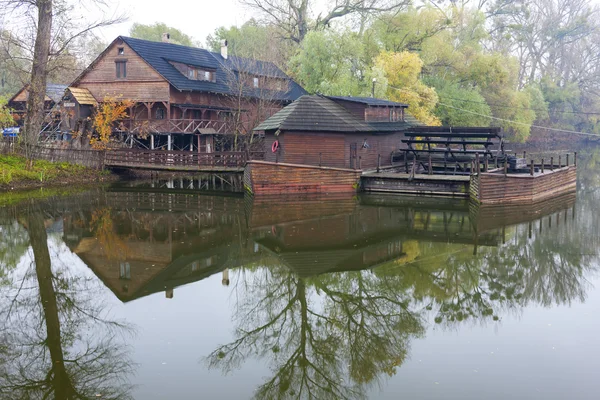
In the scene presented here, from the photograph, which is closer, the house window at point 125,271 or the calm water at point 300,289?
the calm water at point 300,289

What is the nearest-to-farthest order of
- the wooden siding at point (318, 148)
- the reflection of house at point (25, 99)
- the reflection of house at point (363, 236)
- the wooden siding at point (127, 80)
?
the reflection of house at point (363, 236)
the wooden siding at point (318, 148)
the wooden siding at point (127, 80)
the reflection of house at point (25, 99)

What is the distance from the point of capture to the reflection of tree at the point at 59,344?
8594mm

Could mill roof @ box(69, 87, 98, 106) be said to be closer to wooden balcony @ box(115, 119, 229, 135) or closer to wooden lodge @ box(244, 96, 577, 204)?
wooden balcony @ box(115, 119, 229, 135)

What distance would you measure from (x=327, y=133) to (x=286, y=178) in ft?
10.8

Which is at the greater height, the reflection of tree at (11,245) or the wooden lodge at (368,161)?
the wooden lodge at (368,161)

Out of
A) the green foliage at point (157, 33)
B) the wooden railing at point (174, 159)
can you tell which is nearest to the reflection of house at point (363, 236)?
the wooden railing at point (174, 159)

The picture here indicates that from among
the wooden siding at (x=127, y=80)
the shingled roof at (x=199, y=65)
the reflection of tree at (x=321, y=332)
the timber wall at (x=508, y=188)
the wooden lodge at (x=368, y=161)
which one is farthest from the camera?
the shingled roof at (x=199, y=65)

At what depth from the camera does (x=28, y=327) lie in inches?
424

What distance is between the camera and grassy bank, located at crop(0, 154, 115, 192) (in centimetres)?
2780

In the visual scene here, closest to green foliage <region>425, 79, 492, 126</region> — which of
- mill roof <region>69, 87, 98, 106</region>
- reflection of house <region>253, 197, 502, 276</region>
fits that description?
reflection of house <region>253, 197, 502, 276</region>

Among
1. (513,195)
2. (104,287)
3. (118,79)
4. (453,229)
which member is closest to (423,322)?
(104,287)

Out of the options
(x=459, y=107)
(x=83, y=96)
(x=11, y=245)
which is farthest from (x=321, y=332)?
(x=459, y=107)

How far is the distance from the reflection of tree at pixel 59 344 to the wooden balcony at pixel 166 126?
22.5 metres

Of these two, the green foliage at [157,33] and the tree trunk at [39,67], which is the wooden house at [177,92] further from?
the green foliage at [157,33]
